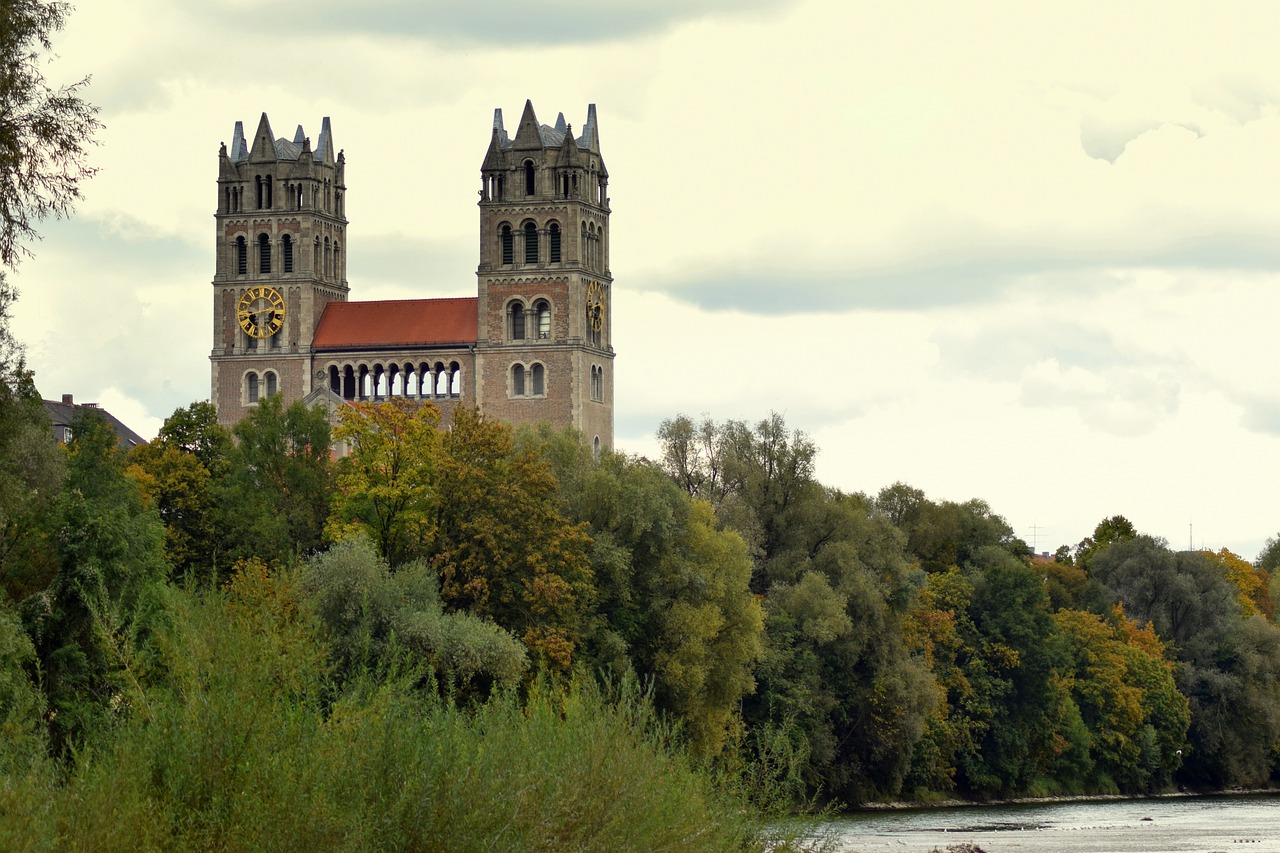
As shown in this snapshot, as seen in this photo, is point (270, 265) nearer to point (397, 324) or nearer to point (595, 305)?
point (397, 324)

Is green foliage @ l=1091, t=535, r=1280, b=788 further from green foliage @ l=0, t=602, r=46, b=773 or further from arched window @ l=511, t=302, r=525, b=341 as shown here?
green foliage @ l=0, t=602, r=46, b=773

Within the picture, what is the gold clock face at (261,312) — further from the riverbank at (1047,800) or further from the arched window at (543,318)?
the riverbank at (1047,800)

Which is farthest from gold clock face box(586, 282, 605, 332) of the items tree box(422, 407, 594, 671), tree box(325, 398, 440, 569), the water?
tree box(422, 407, 594, 671)

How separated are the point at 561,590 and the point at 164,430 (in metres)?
18.0

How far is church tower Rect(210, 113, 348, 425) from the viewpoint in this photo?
123875 millimetres

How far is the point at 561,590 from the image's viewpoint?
51906 millimetres

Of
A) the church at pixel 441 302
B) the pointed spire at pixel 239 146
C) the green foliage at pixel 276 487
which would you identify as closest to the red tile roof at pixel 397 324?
the church at pixel 441 302

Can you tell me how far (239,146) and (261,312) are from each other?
10899mm

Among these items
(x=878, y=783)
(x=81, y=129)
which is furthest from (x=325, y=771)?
(x=878, y=783)

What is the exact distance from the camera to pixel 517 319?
397 feet

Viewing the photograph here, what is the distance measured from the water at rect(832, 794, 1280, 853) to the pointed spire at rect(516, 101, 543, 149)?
54759mm

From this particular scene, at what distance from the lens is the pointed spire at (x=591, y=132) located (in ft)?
405

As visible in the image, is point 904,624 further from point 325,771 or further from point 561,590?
point 325,771

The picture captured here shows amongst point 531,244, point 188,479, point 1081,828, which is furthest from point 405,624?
point 531,244
